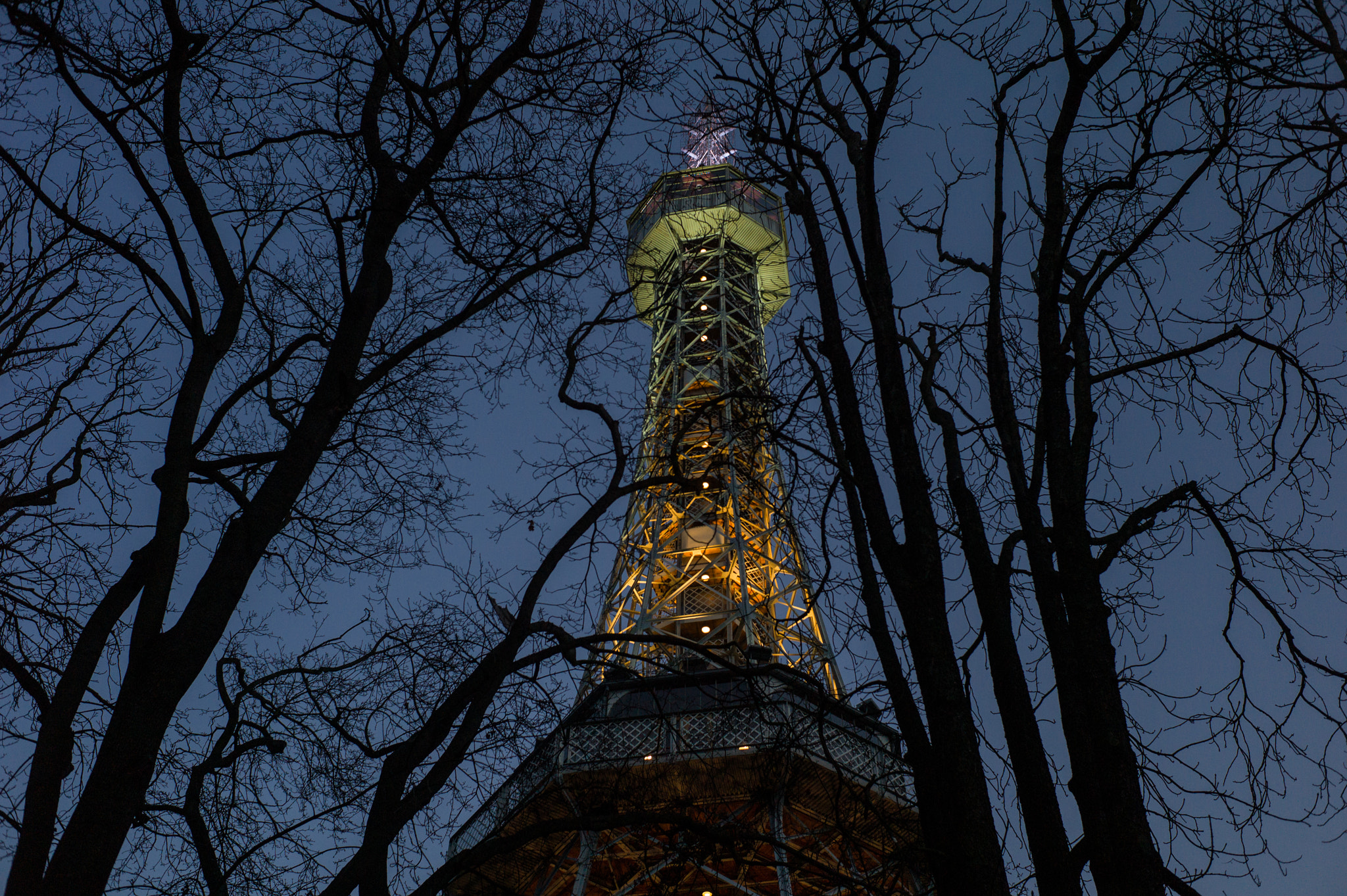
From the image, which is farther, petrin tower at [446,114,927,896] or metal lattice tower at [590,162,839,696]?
metal lattice tower at [590,162,839,696]

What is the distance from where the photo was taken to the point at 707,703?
20.4 meters

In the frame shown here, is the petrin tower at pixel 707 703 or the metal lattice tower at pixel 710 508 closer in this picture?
the petrin tower at pixel 707 703

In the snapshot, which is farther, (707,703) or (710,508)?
(710,508)

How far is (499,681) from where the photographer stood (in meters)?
5.30

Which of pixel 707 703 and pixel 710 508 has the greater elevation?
pixel 710 508

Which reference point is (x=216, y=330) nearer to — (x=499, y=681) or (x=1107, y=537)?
(x=499, y=681)

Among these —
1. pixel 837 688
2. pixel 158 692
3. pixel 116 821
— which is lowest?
pixel 116 821

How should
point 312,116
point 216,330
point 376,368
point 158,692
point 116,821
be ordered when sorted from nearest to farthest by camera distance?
1. point 116,821
2. point 158,692
3. point 216,330
4. point 376,368
5. point 312,116

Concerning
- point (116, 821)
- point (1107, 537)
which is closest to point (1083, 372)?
point (1107, 537)

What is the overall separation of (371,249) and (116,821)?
3.09 meters

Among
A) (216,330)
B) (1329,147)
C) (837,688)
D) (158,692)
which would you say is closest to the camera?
(158,692)

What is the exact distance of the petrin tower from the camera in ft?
16.6

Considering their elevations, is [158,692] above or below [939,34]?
below

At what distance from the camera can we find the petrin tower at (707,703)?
16.6 ft
